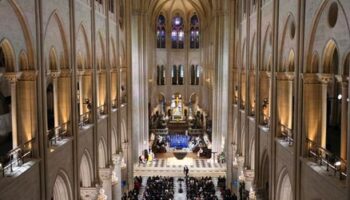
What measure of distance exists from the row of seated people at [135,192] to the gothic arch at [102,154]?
572 centimetres

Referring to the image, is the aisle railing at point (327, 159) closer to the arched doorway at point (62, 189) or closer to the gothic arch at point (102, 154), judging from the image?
the arched doorway at point (62, 189)

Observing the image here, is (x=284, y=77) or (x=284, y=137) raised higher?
(x=284, y=77)

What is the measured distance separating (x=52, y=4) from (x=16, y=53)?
3.56 meters

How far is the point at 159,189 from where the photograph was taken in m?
32.8

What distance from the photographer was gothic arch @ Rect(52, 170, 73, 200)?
737 inches

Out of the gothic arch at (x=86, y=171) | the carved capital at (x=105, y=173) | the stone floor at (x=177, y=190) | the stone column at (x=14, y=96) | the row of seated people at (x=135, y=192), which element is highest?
the stone column at (x=14, y=96)

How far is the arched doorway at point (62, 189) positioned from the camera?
18.7m

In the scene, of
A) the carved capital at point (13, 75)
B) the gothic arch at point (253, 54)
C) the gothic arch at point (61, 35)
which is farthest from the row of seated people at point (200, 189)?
the carved capital at point (13, 75)

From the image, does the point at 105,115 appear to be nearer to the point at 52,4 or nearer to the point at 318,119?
the point at 52,4

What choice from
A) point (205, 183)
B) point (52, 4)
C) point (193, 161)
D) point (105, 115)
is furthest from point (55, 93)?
point (193, 161)

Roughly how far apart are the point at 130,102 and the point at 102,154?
31.2 feet

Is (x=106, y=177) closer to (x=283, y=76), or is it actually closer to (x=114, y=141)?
(x=114, y=141)

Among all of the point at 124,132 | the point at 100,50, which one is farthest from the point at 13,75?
the point at 124,132

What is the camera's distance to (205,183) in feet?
116
